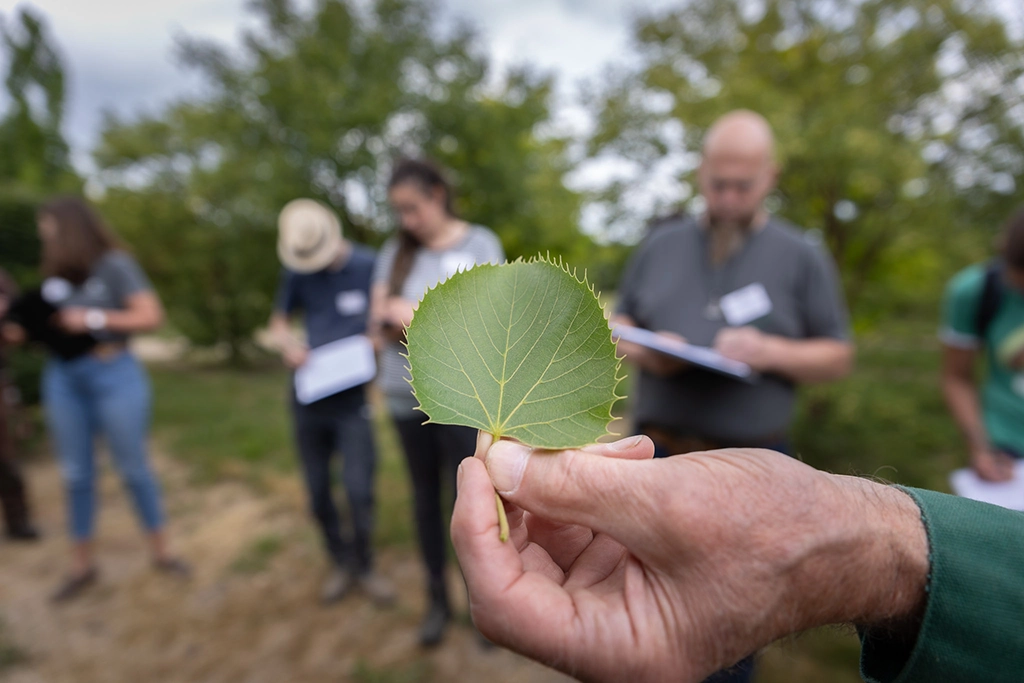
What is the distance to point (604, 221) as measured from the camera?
479 cm

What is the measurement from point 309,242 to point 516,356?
239cm

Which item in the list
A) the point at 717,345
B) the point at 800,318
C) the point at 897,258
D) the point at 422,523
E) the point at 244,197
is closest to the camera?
the point at 717,345

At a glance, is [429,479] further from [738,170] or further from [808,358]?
[738,170]

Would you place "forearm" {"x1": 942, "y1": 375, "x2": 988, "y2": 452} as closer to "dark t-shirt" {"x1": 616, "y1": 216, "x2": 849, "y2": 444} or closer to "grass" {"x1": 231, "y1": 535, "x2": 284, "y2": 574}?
"dark t-shirt" {"x1": 616, "y1": 216, "x2": 849, "y2": 444}

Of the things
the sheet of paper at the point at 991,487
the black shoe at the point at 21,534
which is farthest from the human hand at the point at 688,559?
the black shoe at the point at 21,534

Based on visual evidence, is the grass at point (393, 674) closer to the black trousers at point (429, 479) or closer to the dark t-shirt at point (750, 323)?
the black trousers at point (429, 479)

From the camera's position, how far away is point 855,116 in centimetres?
379

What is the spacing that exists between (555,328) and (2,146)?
1990cm

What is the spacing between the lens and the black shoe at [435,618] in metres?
2.71

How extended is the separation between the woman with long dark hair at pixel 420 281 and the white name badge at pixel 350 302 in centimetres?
34

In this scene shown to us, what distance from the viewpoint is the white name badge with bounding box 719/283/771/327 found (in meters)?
1.98

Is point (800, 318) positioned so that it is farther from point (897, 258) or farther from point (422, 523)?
point (897, 258)

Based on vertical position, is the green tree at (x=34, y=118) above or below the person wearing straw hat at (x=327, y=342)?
above

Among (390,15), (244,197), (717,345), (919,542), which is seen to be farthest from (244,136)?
(919,542)
